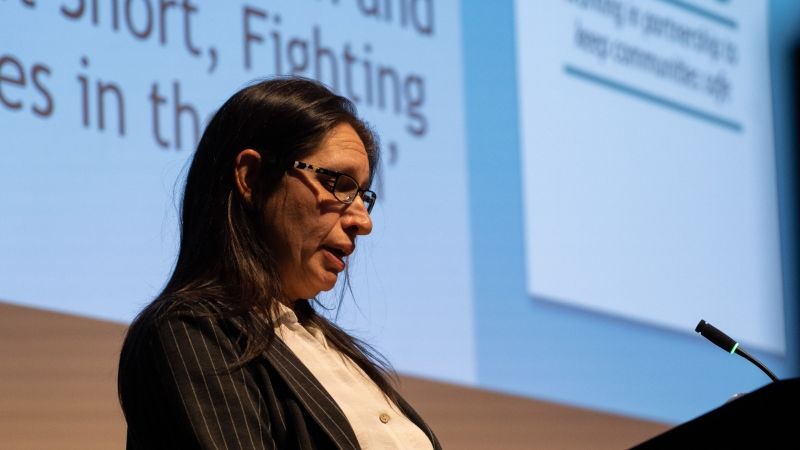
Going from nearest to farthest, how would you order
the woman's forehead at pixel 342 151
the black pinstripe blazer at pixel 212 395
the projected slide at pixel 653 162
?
the black pinstripe blazer at pixel 212 395, the woman's forehead at pixel 342 151, the projected slide at pixel 653 162

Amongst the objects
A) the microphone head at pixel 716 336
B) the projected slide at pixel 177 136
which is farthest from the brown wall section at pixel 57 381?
the microphone head at pixel 716 336

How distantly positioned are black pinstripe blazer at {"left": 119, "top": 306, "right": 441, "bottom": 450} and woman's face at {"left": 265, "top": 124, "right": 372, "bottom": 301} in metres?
0.16

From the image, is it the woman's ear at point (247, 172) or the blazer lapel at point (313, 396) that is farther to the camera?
the woman's ear at point (247, 172)

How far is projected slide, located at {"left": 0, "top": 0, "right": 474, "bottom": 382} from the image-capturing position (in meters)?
2.52

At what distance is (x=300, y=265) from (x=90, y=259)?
0.75 m

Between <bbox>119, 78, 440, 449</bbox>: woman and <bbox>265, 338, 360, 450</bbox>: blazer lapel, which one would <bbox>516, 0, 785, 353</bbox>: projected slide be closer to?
<bbox>119, 78, 440, 449</bbox>: woman

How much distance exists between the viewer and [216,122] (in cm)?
200

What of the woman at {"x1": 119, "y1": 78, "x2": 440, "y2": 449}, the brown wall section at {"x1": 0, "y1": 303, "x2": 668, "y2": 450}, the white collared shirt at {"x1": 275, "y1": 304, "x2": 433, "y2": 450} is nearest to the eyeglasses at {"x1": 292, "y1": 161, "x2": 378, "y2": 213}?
the woman at {"x1": 119, "y1": 78, "x2": 440, "y2": 449}

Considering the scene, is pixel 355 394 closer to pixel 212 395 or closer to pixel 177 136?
pixel 212 395

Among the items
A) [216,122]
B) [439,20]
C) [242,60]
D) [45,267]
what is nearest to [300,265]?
[216,122]

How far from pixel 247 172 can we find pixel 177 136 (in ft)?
2.80

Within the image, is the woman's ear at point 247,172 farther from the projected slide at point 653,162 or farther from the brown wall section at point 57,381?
the projected slide at point 653,162

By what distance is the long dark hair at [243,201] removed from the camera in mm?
1860

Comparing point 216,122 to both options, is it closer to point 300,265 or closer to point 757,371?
point 300,265
